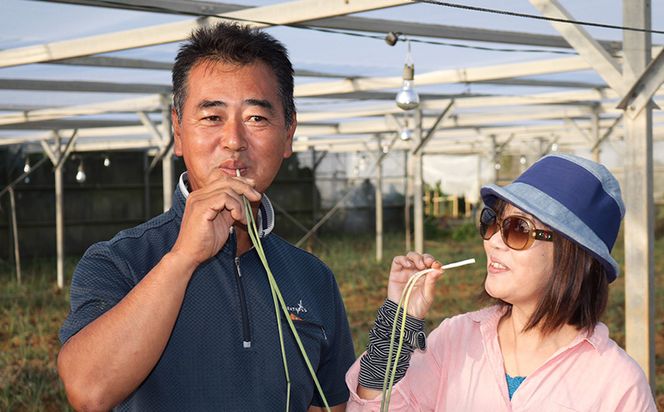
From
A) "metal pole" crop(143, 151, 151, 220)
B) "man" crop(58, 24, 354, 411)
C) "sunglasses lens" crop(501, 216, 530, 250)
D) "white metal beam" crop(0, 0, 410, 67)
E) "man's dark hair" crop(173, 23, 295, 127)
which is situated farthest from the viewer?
"metal pole" crop(143, 151, 151, 220)

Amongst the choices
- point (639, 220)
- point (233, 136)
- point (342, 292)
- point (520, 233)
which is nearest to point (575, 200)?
point (520, 233)

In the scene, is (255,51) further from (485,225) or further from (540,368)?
(540,368)

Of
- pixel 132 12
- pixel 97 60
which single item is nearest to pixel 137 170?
pixel 97 60

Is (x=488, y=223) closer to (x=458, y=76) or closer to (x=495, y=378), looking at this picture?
(x=495, y=378)

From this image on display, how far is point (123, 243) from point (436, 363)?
0.79 meters

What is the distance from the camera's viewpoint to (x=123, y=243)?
A: 1.65 m

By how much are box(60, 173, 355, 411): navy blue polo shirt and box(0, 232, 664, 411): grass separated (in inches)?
62.3

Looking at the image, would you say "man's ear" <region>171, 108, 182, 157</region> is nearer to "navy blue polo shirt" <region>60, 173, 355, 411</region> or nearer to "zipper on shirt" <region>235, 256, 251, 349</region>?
"navy blue polo shirt" <region>60, 173, 355, 411</region>

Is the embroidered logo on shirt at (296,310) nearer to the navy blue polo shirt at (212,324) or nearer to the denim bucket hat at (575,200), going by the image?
the navy blue polo shirt at (212,324)

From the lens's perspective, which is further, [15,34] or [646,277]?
[15,34]

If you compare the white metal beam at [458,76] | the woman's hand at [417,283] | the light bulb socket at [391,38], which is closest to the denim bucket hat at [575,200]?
the woman's hand at [417,283]

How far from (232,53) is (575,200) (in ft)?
2.60

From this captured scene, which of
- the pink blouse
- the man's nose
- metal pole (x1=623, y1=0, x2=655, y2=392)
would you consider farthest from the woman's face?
metal pole (x1=623, y1=0, x2=655, y2=392)

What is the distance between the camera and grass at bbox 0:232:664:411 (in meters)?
6.63
